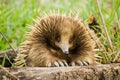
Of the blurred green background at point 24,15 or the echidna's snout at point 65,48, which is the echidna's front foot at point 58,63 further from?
the blurred green background at point 24,15

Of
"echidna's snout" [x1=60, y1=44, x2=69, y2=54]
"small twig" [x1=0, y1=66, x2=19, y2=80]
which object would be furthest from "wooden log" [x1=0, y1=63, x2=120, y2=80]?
"echidna's snout" [x1=60, y1=44, x2=69, y2=54]

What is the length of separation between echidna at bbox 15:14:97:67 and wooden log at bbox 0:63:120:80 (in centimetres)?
23

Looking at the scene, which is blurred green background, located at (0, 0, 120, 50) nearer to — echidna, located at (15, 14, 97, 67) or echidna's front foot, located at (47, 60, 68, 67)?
echidna, located at (15, 14, 97, 67)

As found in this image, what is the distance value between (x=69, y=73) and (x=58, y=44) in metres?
0.37

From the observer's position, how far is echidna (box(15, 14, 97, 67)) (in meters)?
3.13

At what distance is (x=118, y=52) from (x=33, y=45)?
26.8 inches

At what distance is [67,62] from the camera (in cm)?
323

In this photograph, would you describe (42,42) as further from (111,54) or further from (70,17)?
(111,54)

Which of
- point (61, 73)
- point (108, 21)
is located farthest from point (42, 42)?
point (108, 21)

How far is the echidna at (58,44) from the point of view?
3129 mm

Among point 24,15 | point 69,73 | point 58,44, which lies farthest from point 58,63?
point 24,15

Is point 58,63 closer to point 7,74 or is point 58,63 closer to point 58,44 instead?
point 58,44

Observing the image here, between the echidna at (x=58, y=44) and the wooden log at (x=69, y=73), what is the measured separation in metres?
0.23

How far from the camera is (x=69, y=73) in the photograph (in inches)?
110
